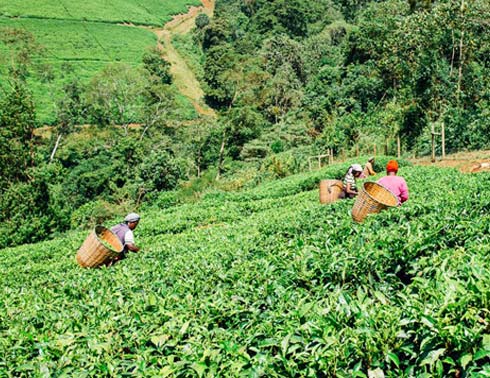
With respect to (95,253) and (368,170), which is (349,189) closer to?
(368,170)

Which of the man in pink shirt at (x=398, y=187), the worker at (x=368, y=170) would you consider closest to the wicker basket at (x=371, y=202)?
the man in pink shirt at (x=398, y=187)

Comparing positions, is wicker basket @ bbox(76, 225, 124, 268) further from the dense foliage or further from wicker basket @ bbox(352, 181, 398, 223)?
the dense foliage

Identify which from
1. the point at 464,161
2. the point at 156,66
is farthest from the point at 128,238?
the point at 156,66

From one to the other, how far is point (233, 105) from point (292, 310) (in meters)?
45.3

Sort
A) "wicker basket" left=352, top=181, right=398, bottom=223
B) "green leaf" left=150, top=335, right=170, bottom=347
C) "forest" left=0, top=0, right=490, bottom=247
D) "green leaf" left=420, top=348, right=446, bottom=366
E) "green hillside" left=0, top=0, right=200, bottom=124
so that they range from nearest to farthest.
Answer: "green leaf" left=420, top=348, right=446, bottom=366, "green leaf" left=150, top=335, right=170, bottom=347, "wicker basket" left=352, top=181, right=398, bottom=223, "forest" left=0, top=0, right=490, bottom=247, "green hillside" left=0, top=0, right=200, bottom=124

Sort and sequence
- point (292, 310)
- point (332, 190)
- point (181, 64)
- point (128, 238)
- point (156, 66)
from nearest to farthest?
point (292, 310) → point (128, 238) → point (332, 190) → point (156, 66) → point (181, 64)

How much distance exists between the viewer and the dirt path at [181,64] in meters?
59.7

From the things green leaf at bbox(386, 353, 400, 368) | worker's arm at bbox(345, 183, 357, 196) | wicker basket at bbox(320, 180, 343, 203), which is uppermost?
green leaf at bbox(386, 353, 400, 368)


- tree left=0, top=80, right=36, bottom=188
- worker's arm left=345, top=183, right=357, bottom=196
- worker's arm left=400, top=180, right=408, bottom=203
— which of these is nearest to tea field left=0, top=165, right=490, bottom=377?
worker's arm left=400, top=180, right=408, bottom=203

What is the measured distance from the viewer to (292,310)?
309cm

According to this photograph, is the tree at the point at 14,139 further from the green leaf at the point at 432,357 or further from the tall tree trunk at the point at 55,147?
the green leaf at the point at 432,357

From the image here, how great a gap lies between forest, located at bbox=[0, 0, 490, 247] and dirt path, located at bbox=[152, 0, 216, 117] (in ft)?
4.93

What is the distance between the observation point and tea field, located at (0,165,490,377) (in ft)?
7.57

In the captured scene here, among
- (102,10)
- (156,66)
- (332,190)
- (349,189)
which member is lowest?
(156,66)
